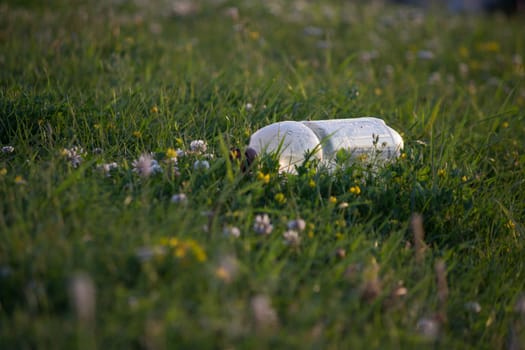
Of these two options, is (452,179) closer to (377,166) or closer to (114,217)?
(377,166)

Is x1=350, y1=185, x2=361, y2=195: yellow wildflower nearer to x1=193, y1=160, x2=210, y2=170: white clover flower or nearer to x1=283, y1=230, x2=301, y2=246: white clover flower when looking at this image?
x1=283, y1=230, x2=301, y2=246: white clover flower

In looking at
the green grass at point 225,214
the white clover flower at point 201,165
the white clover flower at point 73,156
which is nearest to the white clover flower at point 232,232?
the green grass at point 225,214

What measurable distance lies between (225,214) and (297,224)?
31 centimetres

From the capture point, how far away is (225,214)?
2.47m

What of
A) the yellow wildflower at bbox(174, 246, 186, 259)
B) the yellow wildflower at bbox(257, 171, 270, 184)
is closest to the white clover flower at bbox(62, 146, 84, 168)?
the yellow wildflower at bbox(257, 171, 270, 184)

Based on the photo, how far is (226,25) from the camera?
6836 mm

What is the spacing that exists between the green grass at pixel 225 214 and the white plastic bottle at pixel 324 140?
4.3 inches

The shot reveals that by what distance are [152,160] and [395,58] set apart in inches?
171

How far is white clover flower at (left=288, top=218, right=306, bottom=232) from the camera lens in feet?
8.00

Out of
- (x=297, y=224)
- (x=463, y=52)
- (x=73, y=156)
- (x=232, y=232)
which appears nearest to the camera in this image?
(x=232, y=232)

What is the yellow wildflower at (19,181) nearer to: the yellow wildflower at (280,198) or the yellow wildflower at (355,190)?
the yellow wildflower at (280,198)

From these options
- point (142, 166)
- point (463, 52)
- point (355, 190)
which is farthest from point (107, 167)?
point (463, 52)

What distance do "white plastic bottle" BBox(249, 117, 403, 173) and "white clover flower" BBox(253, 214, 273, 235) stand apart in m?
0.54

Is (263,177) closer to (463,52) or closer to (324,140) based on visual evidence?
(324,140)
